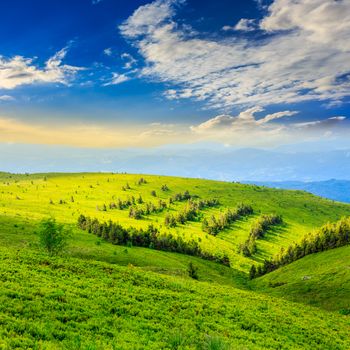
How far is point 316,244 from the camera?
104938 millimetres

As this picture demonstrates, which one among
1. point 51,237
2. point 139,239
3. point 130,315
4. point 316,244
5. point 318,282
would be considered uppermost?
point 130,315

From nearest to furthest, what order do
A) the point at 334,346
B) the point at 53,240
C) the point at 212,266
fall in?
the point at 334,346
the point at 53,240
the point at 212,266

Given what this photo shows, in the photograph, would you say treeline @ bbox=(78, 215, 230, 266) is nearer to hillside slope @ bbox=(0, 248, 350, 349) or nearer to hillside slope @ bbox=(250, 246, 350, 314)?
hillside slope @ bbox=(250, 246, 350, 314)

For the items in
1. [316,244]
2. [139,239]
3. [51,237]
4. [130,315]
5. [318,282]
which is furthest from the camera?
[139,239]

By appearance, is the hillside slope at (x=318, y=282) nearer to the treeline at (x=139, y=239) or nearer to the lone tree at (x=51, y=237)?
the treeline at (x=139, y=239)

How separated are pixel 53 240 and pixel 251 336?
121 ft

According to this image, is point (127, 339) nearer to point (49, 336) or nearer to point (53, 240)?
point (49, 336)

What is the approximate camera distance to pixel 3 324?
636 inches

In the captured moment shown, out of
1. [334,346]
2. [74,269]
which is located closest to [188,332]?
[334,346]

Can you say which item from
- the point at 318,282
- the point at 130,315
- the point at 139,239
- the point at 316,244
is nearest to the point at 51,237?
the point at 130,315

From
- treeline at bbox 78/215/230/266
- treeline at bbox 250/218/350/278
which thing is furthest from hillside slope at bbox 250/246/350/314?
treeline at bbox 78/215/230/266

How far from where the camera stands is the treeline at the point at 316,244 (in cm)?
9919

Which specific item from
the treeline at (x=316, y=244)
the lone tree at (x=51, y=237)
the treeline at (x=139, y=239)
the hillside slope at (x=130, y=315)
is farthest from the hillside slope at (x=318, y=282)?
the lone tree at (x=51, y=237)

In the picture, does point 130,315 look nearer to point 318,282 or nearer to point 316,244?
point 318,282
